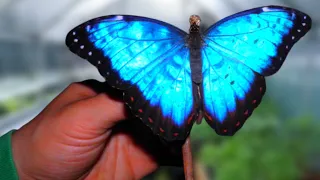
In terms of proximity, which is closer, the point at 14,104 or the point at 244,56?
the point at 244,56

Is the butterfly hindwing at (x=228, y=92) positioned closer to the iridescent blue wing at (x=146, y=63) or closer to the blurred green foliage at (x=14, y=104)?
the iridescent blue wing at (x=146, y=63)

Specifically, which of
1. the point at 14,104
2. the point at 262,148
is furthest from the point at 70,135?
the point at 14,104

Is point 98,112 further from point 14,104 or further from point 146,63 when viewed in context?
point 14,104

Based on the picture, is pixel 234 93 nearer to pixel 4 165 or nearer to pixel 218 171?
pixel 4 165

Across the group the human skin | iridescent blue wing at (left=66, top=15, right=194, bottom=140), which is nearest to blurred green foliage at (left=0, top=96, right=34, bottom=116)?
the human skin

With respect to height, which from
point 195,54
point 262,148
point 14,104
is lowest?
point 262,148

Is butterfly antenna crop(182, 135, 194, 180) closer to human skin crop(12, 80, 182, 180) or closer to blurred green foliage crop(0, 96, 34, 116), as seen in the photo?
human skin crop(12, 80, 182, 180)
